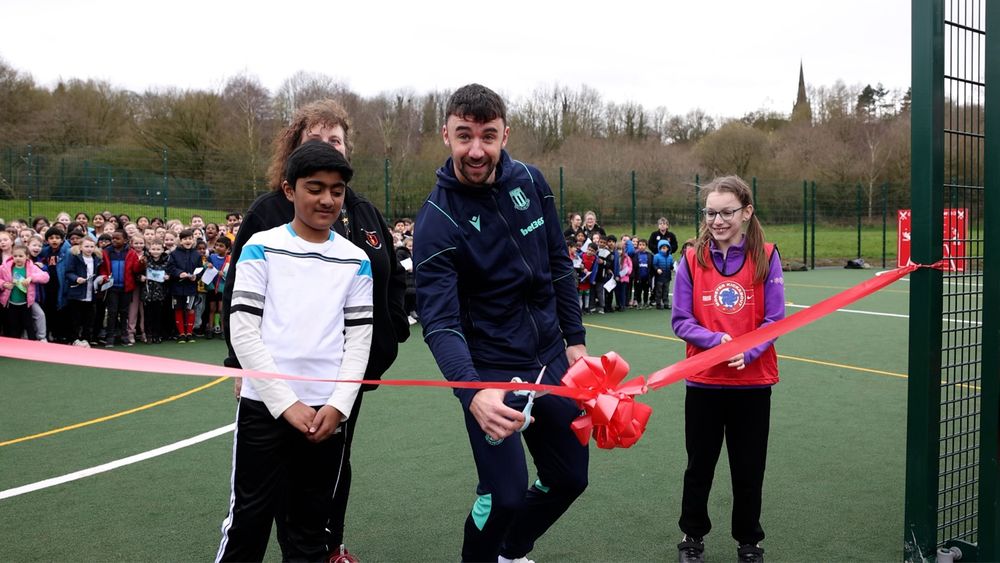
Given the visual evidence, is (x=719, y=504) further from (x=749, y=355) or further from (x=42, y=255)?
(x=42, y=255)

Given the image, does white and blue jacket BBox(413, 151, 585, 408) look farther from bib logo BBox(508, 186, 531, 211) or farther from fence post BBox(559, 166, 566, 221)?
fence post BBox(559, 166, 566, 221)

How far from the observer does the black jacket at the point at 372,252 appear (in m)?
3.18

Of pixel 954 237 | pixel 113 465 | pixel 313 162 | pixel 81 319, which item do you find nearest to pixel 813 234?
pixel 81 319

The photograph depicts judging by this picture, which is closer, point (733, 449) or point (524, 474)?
point (524, 474)

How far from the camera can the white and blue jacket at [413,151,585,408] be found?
2895 mm

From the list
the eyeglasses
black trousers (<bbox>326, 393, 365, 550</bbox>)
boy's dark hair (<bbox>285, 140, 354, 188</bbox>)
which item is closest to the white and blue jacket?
boy's dark hair (<bbox>285, 140, 354, 188</bbox>)

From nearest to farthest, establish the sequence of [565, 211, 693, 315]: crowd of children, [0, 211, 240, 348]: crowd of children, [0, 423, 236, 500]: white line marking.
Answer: [0, 423, 236, 500]: white line marking → [0, 211, 240, 348]: crowd of children → [565, 211, 693, 315]: crowd of children

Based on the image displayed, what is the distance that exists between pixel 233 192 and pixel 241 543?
18401 mm

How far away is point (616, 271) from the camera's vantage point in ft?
50.0

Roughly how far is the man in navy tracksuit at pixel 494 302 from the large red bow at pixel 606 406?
0.81 ft

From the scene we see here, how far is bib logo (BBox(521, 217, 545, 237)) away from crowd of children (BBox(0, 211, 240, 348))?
A: 7778 mm

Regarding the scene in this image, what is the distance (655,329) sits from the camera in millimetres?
12453

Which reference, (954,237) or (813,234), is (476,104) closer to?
(954,237)

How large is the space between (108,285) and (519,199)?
954 centimetres
